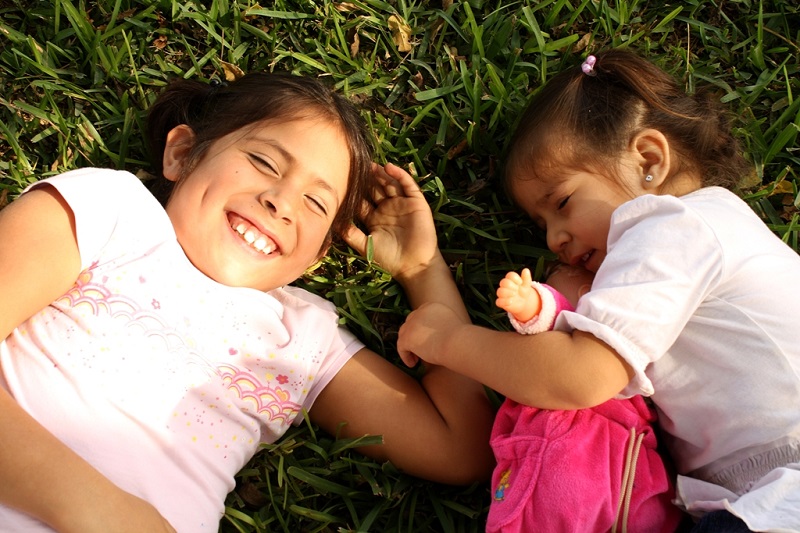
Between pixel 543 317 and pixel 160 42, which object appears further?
pixel 160 42

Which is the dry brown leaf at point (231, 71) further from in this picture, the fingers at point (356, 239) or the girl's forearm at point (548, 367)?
the girl's forearm at point (548, 367)

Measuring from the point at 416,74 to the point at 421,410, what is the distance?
4.84 feet

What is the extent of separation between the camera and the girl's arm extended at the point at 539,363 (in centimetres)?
208

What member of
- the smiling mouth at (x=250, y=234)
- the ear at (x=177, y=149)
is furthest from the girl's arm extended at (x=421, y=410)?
the ear at (x=177, y=149)

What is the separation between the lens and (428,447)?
2584 mm

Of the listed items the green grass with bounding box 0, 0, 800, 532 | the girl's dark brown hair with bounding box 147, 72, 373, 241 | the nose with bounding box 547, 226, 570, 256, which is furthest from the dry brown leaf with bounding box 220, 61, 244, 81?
the nose with bounding box 547, 226, 570, 256

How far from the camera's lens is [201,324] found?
8.05 feet

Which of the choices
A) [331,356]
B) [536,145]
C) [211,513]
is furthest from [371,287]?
[211,513]

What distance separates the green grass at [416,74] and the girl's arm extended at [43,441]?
0.88 metres

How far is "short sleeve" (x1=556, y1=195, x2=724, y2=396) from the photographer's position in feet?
6.77

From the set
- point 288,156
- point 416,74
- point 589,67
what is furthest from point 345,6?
point 589,67

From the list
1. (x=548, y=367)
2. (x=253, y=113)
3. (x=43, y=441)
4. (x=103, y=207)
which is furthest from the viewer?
(x=253, y=113)

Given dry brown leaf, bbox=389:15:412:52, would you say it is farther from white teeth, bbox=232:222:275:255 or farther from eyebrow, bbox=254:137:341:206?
white teeth, bbox=232:222:275:255

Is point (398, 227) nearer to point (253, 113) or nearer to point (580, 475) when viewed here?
point (253, 113)
